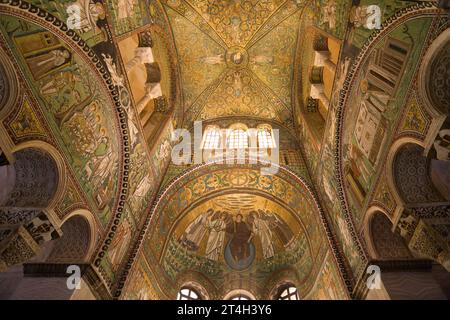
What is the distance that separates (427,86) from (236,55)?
7.55m

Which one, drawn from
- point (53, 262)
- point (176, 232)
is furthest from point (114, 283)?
point (176, 232)

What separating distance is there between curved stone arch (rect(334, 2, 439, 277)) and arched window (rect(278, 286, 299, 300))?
4050mm

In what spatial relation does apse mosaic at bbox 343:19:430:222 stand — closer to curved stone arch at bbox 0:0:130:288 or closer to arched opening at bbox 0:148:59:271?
curved stone arch at bbox 0:0:130:288

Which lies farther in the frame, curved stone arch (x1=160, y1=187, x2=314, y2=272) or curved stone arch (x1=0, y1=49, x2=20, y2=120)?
curved stone arch (x1=160, y1=187, x2=314, y2=272)

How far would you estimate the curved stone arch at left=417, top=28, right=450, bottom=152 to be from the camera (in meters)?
4.37

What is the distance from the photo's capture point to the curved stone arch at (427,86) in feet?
14.3

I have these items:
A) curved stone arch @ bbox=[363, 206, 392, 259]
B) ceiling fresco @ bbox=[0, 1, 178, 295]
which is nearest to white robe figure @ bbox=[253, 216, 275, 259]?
ceiling fresco @ bbox=[0, 1, 178, 295]

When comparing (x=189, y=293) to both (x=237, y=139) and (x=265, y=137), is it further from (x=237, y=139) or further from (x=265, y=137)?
(x=265, y=137)

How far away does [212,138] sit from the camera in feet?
37.1

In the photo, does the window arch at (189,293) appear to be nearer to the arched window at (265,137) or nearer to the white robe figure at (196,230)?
the white robe figure at (196,230)

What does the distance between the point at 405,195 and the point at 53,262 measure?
7.12 m

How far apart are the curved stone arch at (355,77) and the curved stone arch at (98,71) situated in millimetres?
5535

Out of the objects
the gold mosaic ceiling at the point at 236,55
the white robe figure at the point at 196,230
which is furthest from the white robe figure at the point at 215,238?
the gold mosaic ceiling at the point at 236,55

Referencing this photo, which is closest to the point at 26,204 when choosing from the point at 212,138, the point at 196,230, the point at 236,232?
the point at 196,230
